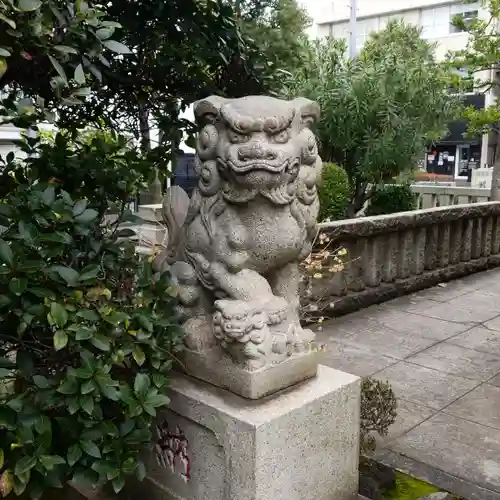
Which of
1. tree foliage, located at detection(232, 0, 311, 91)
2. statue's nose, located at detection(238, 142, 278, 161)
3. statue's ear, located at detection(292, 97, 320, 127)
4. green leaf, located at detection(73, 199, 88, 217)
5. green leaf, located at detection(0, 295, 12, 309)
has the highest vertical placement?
tree foliage, located at detection(232, 0, 311, 91)

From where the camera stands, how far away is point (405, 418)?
3439mm

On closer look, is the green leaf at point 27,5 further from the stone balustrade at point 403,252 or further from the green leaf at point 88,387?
the stone balustrade at point 403,252

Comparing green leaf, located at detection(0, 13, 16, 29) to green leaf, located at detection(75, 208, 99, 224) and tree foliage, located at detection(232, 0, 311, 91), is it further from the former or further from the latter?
tree foliage, located at detection(232, 0, 311, 91)

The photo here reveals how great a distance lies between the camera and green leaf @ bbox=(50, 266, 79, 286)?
1.80 meters

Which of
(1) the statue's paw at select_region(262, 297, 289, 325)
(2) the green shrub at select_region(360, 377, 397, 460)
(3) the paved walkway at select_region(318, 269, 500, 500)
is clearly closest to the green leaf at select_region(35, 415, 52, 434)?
(1) the statue's paw at select_region(262, 297, 289, 325)

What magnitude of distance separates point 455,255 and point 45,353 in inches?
225

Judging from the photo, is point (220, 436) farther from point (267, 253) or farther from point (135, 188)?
point (135, 188)

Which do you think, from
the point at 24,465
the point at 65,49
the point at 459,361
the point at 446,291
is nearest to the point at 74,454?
the point at 24,465

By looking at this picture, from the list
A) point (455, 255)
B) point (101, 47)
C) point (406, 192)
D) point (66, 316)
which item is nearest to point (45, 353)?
point (66, 316)

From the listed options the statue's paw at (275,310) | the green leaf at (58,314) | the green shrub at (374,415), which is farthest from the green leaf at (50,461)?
the green shrub at (374,415)

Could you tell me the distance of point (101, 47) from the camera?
1.90 meters

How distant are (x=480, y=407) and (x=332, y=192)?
3.58 meters

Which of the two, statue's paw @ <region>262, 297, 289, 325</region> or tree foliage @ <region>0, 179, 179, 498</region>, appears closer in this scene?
tree foliage @ <region>0, 179, 179, 498</region>

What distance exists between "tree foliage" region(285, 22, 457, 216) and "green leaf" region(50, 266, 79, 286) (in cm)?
513
